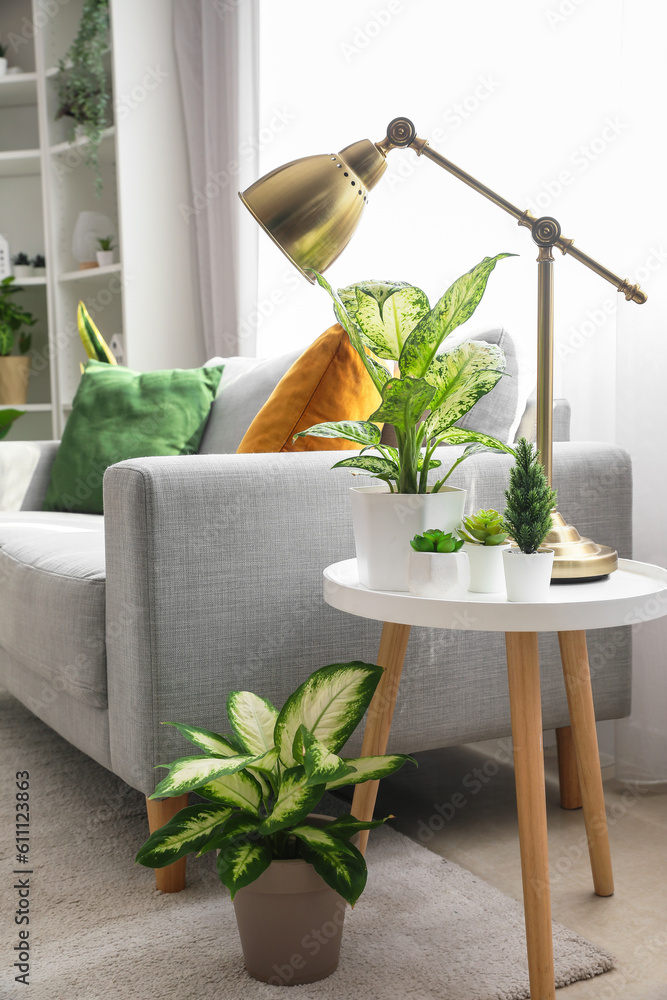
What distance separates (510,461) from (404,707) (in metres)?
0.41

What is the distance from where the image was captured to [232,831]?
1018 mm

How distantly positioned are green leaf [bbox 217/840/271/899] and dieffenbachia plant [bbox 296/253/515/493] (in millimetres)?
438

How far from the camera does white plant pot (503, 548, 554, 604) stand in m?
0.96

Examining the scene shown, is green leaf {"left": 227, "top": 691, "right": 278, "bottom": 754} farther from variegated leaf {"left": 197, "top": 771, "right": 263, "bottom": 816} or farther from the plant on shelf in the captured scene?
the plant on shelf

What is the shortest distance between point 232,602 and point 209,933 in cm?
41

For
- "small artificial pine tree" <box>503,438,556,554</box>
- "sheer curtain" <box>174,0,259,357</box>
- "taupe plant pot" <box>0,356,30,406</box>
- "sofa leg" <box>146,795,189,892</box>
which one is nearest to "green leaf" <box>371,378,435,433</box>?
"small artificial pine tree" <box>503,438,556,554</box>

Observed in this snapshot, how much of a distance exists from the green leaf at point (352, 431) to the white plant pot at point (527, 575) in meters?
0.22

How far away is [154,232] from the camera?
10.5 ft

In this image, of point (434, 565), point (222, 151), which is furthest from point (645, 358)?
point (222, 151)

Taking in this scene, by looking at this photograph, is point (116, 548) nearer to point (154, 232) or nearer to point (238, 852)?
point (238, 852)

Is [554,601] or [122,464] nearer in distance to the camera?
[554,601]

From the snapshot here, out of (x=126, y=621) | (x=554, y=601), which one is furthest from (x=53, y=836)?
(x=554, y=601)

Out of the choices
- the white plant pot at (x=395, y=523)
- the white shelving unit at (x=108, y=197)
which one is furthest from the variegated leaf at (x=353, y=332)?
the white shelving unit at (x=108, y=197)

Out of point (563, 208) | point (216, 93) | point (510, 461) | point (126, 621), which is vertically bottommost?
point (126, 621)
